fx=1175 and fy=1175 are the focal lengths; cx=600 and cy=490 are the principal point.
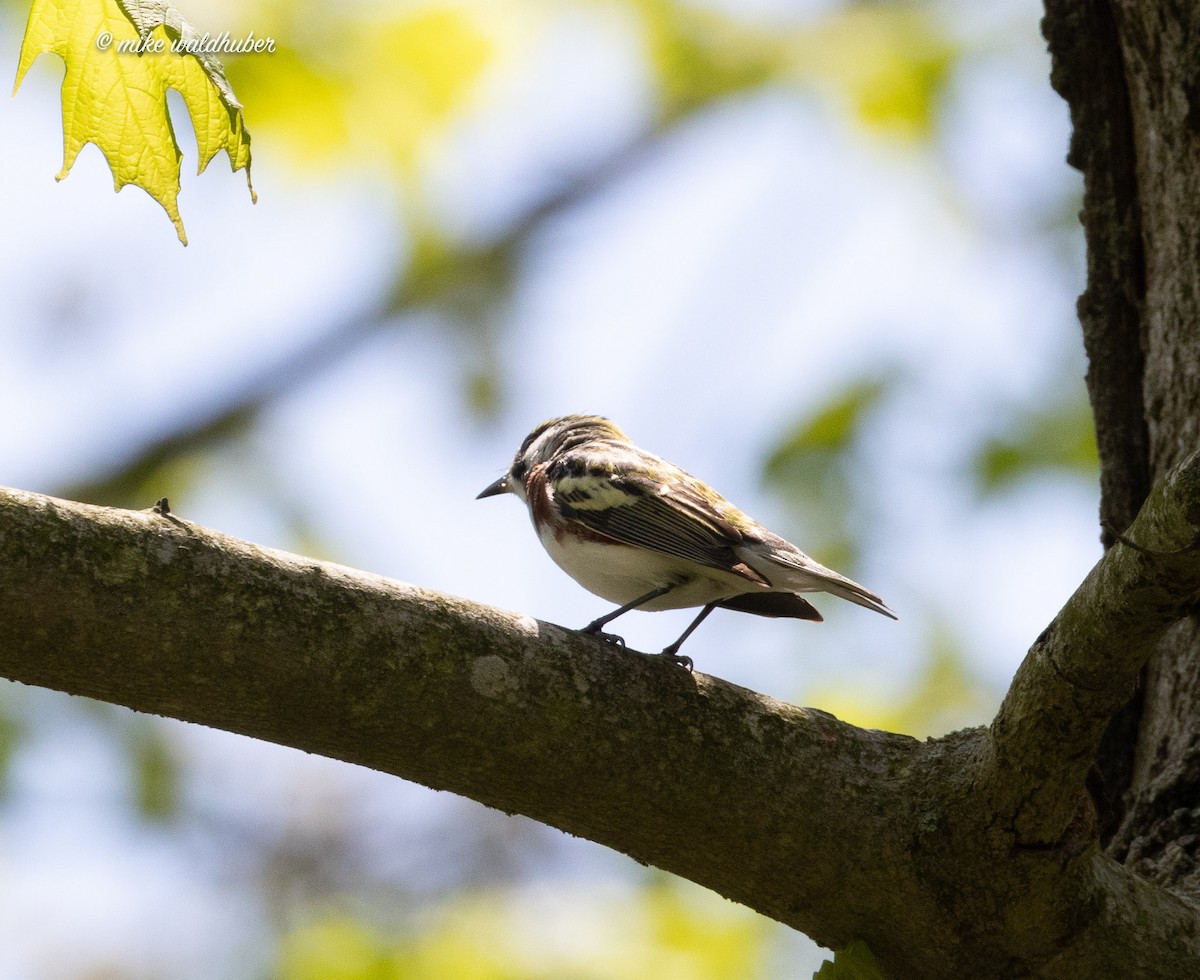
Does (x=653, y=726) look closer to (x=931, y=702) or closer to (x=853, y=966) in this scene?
(x=853, y=966)

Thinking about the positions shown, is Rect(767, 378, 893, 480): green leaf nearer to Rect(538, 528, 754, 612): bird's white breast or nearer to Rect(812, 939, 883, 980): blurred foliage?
Rect(538, 528, 754, 612): bird's white breast

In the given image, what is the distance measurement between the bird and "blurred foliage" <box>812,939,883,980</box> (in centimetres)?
147

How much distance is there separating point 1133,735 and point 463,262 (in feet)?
14.4

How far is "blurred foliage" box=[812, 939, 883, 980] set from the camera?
2.76 m

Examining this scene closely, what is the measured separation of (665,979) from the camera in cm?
493

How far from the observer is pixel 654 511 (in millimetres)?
4762

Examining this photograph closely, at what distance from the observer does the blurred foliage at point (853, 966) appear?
2.76m

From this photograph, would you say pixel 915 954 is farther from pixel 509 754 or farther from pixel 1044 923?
pixel 509 754

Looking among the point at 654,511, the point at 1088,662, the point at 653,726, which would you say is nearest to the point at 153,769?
the point at 654,511

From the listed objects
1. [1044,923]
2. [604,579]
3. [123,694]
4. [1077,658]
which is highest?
[604,579]

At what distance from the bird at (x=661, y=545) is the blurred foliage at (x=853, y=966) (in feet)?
4.81

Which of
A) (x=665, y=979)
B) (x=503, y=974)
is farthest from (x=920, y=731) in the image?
(x=503, y=974)

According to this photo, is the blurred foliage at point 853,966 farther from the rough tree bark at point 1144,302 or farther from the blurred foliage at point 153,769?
the blurred foliage at point 153,769

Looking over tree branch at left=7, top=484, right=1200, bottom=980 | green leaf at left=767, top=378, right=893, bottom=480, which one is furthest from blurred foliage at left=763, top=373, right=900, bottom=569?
tree branch at left=7, top=484, right=1200, bottom=980
